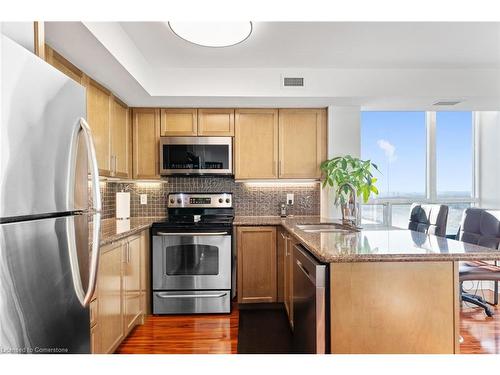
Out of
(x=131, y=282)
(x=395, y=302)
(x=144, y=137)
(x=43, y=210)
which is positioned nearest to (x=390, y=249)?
(x=395, y=302)

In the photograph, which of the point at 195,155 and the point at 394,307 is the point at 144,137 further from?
the point at 394,307

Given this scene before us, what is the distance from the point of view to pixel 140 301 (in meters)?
3.00

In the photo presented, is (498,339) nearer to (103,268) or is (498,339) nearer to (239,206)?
(239,206)

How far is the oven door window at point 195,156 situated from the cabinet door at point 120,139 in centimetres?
40

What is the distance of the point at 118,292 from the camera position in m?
2.47

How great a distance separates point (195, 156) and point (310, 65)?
4.88 ft

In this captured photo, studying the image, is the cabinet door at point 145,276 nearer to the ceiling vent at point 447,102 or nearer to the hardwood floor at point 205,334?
the hardwood floor at point 205,334

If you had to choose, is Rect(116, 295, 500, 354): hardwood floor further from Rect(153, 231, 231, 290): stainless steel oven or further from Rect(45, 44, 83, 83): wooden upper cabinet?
Rect(45, 44, 83, 83): wooden upper cabinet

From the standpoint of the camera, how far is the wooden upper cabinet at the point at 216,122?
3695 mm

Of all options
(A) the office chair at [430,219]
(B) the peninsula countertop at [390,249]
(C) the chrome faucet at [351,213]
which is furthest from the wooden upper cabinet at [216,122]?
(A) the office chair at [430,219]

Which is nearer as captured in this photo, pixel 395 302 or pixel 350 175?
pixel 395 302

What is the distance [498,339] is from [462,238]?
954 mm

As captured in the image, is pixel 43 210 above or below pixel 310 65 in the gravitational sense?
below

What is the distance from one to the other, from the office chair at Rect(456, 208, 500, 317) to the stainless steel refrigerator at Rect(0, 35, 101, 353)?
118 inches
